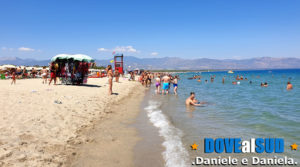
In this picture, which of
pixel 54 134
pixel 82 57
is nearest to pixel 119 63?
pixel 82 57

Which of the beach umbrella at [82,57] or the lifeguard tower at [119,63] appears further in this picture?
the lifeguard tower at [119,63]

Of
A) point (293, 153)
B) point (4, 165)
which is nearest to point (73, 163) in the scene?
point (4, 165)

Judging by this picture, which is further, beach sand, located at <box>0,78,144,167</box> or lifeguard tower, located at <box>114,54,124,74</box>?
lifeguard tower, located at <box>114,54,124,74</box>

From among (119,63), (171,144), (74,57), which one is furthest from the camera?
(119,63)

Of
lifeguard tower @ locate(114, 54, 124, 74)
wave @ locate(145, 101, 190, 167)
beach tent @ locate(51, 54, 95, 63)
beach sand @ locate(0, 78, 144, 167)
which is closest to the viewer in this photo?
beach sand @ locate(0, 78, 144, 167)

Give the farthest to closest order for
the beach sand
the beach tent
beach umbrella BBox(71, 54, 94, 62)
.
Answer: beach umbrella BBox(71, 54, 94, 62), the beach tent, the beach sand

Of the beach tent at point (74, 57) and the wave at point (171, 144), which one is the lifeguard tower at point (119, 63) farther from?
the wave at point (171, 144)

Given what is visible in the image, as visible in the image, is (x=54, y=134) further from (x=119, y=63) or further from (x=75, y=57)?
(x=119, y=63)

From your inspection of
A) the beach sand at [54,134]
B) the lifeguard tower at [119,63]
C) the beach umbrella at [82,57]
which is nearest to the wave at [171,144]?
the beach sand at [54,134]

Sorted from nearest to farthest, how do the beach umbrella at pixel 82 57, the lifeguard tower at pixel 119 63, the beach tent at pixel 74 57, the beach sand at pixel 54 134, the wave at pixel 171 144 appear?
the beach sand at pixel 54 134 < the wave at pixel 171 144 < the beach tent at pixel 74 57 < the beach umbrella at pixel 82 57 < the lifeguard tower at pixel 119 63

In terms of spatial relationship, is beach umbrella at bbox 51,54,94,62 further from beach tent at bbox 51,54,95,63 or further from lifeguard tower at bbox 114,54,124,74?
lifeguard tower at bbox 114,54,124,74

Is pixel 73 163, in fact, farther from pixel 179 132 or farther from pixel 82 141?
pixel 179 132

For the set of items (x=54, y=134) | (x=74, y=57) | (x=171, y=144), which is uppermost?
(x=74, y=57)

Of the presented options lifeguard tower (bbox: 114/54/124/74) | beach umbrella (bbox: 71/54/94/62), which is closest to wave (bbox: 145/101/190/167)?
beach umbrella (bbox: 71/54/94/62)
